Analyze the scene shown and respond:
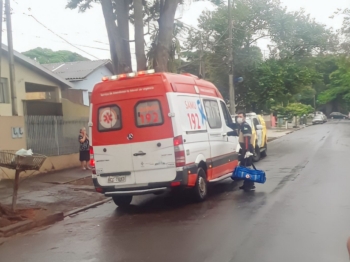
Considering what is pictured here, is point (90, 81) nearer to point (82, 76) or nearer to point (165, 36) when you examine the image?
point (82, 76)

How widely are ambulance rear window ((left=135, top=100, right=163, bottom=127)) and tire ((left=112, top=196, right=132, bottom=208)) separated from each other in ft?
6.12

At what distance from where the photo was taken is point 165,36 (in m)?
14.8

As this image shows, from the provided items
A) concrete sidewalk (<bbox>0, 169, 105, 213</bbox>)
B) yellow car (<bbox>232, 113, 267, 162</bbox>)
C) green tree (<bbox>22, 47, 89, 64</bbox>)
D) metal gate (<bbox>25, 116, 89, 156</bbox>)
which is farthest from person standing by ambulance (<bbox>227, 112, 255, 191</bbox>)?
green tree (<bbox>22, 47, 89, 64</bbox>)

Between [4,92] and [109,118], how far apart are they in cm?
1080

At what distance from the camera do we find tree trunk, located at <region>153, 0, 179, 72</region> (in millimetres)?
14711

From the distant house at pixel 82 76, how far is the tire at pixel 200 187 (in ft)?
63.5

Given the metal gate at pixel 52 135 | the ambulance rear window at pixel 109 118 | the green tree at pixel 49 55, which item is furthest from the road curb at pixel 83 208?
the green tree at pixel 49 55

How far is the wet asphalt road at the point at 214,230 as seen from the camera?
257 inches

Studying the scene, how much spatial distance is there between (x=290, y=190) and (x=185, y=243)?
190 inches

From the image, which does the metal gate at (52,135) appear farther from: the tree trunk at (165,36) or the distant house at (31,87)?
the tree trunk at (165,36)

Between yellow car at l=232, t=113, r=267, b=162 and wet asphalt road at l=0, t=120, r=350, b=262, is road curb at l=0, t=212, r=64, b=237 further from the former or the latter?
yellow car at l=232, t=113, r=267, b=162

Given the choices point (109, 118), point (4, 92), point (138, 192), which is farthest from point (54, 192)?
point (4, 92)

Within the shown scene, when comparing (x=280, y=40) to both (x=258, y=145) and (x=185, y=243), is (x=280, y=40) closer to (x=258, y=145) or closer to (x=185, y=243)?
(x=258, y=145)

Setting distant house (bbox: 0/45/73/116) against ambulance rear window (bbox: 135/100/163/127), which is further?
distant house (bbox: 0/45/73/116)
